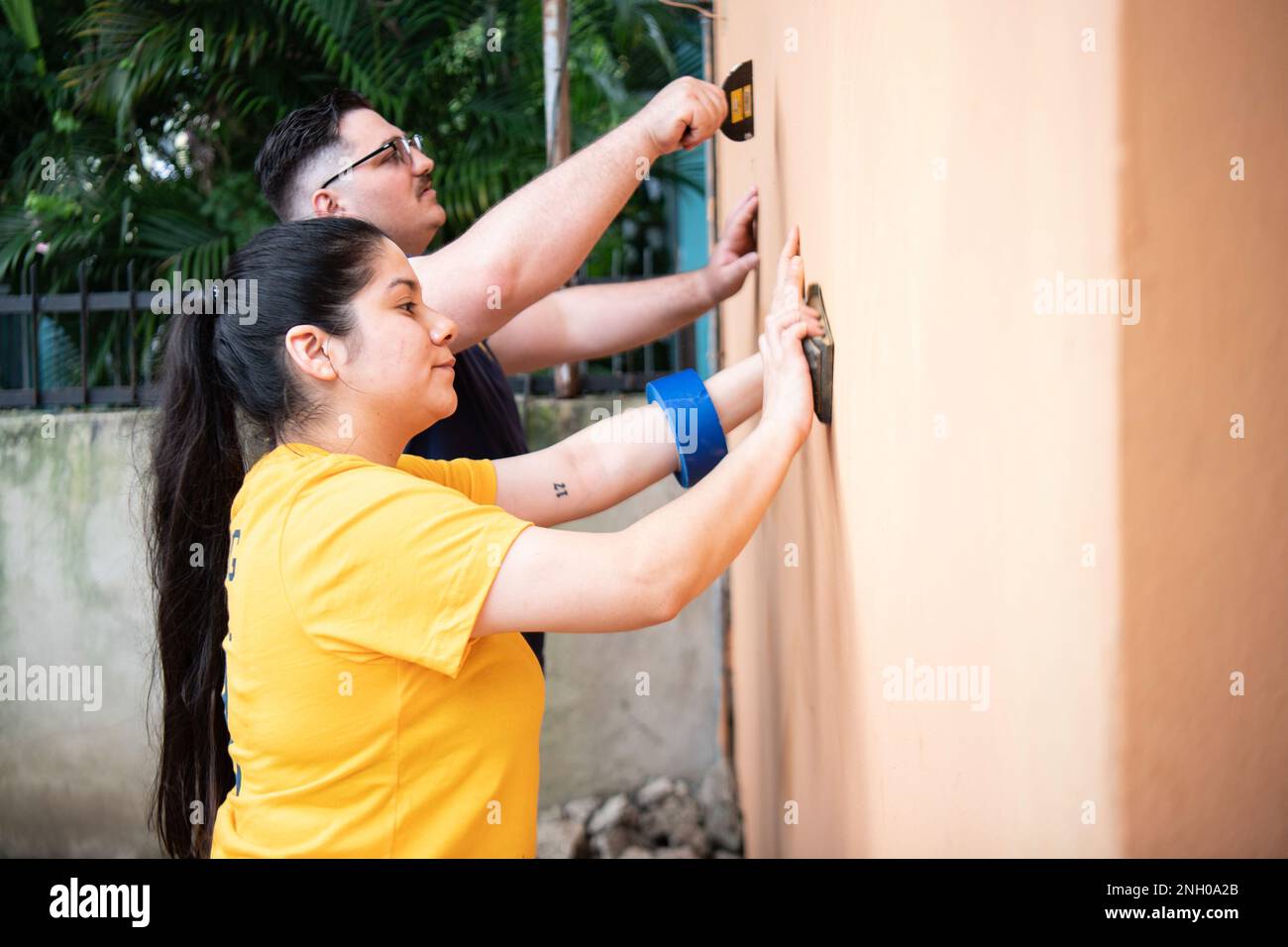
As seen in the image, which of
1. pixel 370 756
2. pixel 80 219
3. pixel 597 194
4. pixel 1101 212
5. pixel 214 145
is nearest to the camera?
pixel 1101 212

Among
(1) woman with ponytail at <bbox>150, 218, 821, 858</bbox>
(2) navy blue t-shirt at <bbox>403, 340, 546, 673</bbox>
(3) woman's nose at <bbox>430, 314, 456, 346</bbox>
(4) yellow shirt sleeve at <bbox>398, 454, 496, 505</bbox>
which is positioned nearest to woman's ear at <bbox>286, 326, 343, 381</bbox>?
(1) woman with ponytail at <bbox>150, 218, 821, 858</bbox>

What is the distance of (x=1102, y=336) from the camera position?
0.99 m

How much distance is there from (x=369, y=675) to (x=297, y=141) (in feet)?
4.24

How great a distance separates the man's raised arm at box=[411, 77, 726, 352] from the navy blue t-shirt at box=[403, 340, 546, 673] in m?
0.28

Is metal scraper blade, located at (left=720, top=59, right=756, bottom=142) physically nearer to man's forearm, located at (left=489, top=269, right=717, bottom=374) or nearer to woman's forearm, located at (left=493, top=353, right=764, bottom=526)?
man's forearm, located at (left=489, top=269, right=717, bottom=374)

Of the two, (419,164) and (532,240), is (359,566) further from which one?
(419,164)

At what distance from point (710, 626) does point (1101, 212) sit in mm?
3095

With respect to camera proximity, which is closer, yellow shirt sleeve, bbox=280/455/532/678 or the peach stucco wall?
the peach stucco wall

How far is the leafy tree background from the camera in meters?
5.21

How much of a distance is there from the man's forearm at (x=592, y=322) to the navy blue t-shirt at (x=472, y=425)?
0.27 meters


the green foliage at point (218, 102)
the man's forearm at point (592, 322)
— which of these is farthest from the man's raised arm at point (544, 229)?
the green foliage at point (218, 102)
